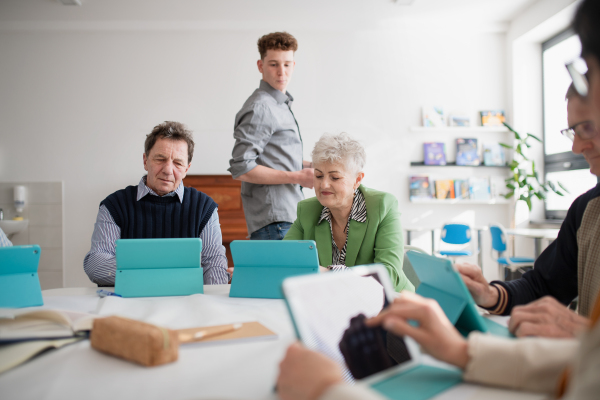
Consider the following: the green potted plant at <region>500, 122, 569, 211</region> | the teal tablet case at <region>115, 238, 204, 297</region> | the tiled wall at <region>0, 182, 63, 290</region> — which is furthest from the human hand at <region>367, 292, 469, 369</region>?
the tiled wall at <region>0, 182, 63, 290</region>

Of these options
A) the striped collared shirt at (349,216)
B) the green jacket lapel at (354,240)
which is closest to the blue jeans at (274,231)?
the striped collared shirt at (349,216)

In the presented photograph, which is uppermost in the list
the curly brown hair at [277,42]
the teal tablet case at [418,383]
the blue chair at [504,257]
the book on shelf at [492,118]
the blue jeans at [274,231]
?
the book on shelf at [492,118]

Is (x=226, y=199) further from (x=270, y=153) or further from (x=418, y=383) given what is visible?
(x=418, y=383)

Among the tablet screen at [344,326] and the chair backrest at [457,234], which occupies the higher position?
the tablet screen at [344,326]

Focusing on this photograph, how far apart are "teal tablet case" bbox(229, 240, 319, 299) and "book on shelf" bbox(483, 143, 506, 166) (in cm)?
462

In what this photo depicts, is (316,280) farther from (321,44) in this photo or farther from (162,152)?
(321,44)

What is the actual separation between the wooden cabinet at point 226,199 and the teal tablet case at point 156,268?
3207 mm

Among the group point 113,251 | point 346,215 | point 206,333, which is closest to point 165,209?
point 113,251

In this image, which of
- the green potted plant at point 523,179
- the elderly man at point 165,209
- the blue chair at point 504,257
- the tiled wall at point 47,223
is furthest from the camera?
the tiled wall at point 47,223

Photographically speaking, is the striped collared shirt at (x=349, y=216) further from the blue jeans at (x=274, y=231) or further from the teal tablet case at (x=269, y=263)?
the teal tablet case at (x=269, y=263)

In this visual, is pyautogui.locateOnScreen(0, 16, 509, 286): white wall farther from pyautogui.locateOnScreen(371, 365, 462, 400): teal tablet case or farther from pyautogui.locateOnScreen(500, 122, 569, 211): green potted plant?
pyautogui.locateOnScreen(371, 365, 462, 400): teal tablet case

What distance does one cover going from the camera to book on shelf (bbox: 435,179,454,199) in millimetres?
5168

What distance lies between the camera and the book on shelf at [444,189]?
5168mm

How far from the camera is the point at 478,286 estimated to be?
1.04 m
